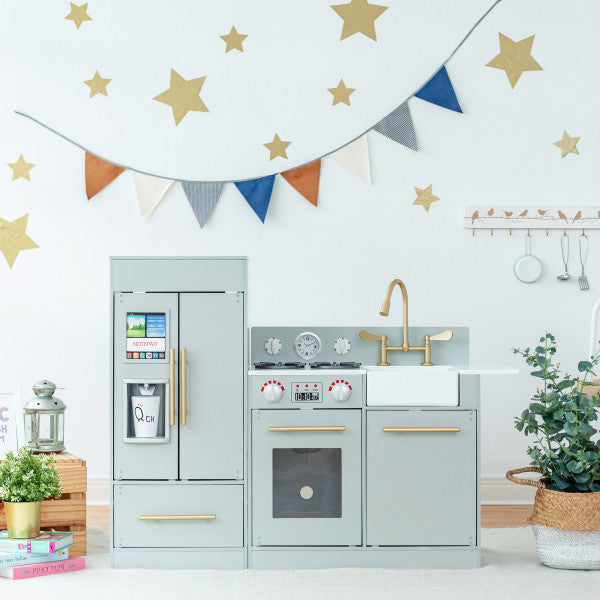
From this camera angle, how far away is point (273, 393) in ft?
9.00

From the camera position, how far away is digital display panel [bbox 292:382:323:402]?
9.07ft

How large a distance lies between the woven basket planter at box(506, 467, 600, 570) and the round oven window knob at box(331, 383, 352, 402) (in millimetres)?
734

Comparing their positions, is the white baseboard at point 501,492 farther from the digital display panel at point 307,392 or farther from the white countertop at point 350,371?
the digital display panel at point 307,392

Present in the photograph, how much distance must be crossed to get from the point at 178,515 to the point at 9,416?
86 centimetres

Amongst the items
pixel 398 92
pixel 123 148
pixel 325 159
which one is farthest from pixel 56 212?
pixel 398 92

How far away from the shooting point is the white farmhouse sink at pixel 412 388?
275 cm

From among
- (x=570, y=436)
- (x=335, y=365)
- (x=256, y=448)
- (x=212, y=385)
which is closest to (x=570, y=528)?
(x=570, y=436)

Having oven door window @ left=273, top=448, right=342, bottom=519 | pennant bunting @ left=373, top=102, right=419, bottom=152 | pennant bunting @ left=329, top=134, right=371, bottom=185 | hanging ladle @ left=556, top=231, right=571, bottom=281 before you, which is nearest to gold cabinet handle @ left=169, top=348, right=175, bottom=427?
oven door window @ left=273, top=448, right=342, bottom=519

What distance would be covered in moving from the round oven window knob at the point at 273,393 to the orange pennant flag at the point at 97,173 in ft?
4.97

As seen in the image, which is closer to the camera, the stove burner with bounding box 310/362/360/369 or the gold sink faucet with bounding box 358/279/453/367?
the stove burner with bounding box 310/362/360/369

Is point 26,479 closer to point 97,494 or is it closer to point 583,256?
point 97,494

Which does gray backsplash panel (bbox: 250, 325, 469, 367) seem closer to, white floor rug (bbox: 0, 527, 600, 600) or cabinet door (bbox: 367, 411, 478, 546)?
cabinet door (bbox: 367, 411, 478, 546)

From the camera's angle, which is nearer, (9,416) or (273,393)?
(273,393)

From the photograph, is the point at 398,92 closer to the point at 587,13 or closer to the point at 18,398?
the point at 587,13
